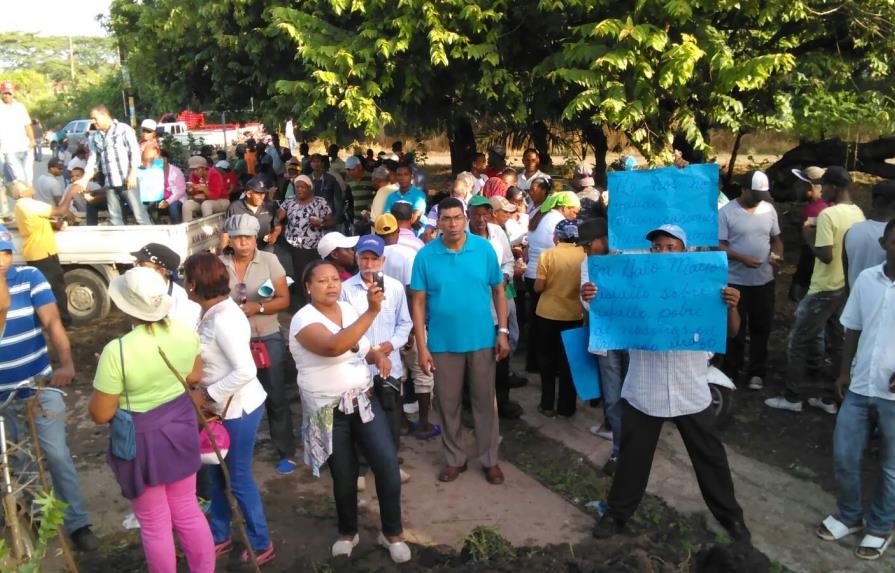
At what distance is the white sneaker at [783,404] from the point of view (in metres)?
6.44

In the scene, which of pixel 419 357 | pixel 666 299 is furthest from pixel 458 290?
pixel 666 299

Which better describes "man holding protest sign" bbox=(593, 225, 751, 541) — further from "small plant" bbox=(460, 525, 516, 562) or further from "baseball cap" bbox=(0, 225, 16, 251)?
"baseball cap" bbox=(0, 225, 16, 251)

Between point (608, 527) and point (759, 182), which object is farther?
point (759, 182)

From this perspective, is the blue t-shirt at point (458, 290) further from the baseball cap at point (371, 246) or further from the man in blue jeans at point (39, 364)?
the man in blue jeans at point (39, 364)

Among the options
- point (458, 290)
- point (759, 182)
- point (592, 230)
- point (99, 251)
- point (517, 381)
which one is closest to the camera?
point (458, 290)

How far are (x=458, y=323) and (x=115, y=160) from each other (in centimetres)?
598

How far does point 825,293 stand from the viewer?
620cm

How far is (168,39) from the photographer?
11.7 m

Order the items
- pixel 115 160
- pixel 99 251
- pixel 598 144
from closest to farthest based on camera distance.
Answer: pixel 115 160, pixel 99 251, pixel 598 144

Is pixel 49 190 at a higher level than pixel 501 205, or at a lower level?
higher

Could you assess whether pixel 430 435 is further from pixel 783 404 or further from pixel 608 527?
pixel 783 404

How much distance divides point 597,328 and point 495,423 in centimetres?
140

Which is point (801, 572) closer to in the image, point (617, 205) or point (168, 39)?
point (617, 205)

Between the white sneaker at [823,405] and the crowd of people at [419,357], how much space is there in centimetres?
3
